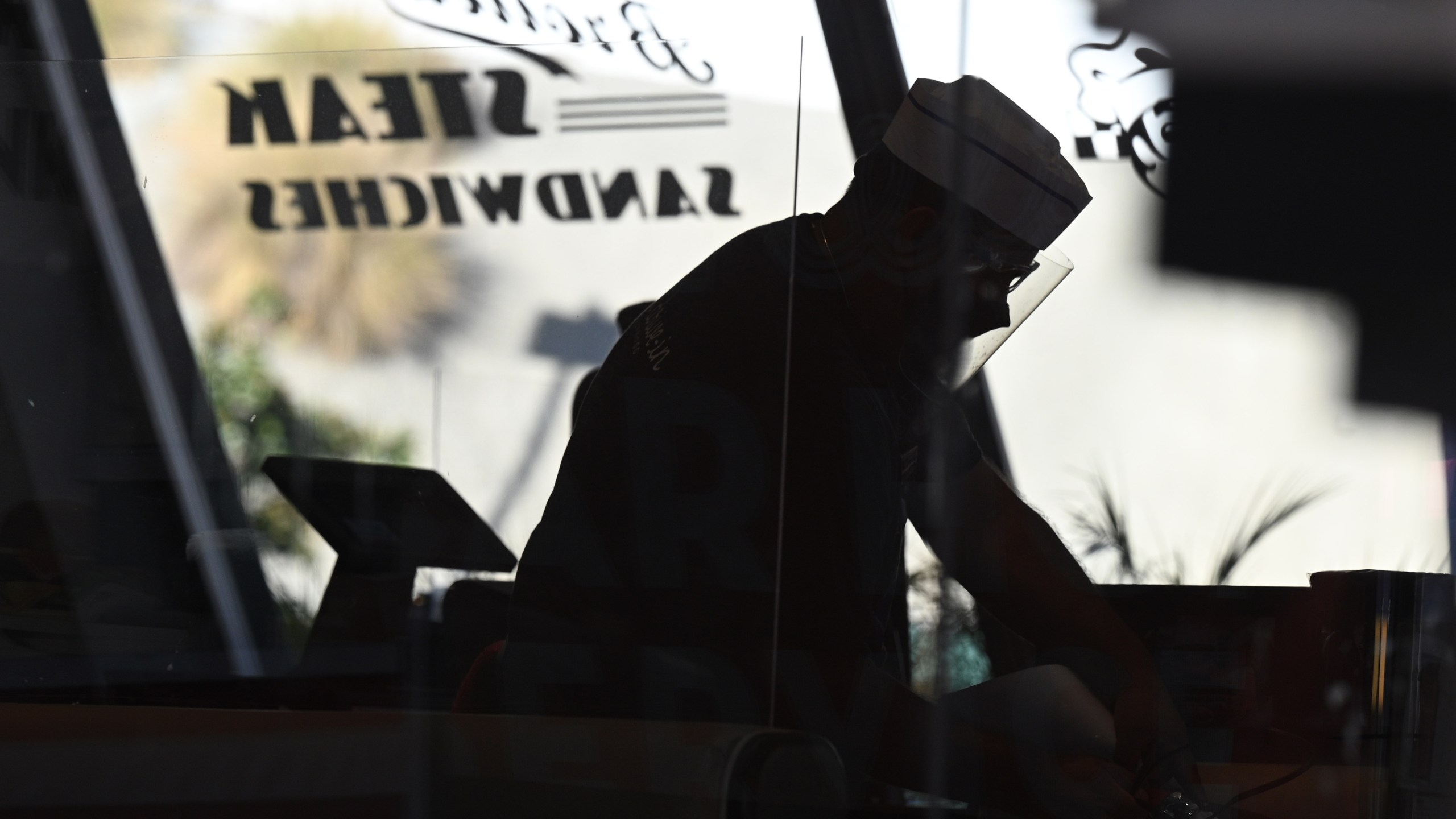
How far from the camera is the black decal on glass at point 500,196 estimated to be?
1.70 metres

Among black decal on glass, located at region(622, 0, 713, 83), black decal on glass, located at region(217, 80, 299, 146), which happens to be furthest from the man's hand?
black decal on glass, located at region(217, 80, 299, 146)

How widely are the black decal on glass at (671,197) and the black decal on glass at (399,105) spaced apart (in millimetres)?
435

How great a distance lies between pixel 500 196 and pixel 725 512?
2.48 ft

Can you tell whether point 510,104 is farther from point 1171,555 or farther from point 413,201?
point 1171,555

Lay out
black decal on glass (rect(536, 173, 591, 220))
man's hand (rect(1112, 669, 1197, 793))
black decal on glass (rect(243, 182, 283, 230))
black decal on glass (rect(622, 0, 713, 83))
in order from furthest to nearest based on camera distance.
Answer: black decal on glass (rect(243, 182, 283, 230)), black decal on glass (rect(536, 173, 591, 220)), black decal on glass (rect(622, 0, 713, 83)), man's hand (rect(1112, 669, 1197, 793))

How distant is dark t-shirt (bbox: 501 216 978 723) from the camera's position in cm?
114

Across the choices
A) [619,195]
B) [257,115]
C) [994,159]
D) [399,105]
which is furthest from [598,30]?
[257,115]

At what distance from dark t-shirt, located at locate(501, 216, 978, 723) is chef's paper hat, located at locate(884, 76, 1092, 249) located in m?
0.15

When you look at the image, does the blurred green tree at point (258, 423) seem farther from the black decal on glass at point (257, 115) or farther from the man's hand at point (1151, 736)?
the man's hand at point (1151, 736)

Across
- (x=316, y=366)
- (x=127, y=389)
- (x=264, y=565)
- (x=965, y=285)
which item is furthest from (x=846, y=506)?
(x=127, y=389)

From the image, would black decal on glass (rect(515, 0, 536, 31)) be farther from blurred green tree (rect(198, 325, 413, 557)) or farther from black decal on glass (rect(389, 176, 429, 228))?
blurred green tree (rect(198, 325, 413, 557))

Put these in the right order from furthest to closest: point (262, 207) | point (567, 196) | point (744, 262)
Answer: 1. point (262, 207)
2. point (567, 196)
3. point (744, 262)

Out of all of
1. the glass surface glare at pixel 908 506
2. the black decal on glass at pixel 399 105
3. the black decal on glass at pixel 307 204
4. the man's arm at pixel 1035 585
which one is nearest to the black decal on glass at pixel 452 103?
the black decal on glass at pixel 399 105

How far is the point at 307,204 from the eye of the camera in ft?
6.27
